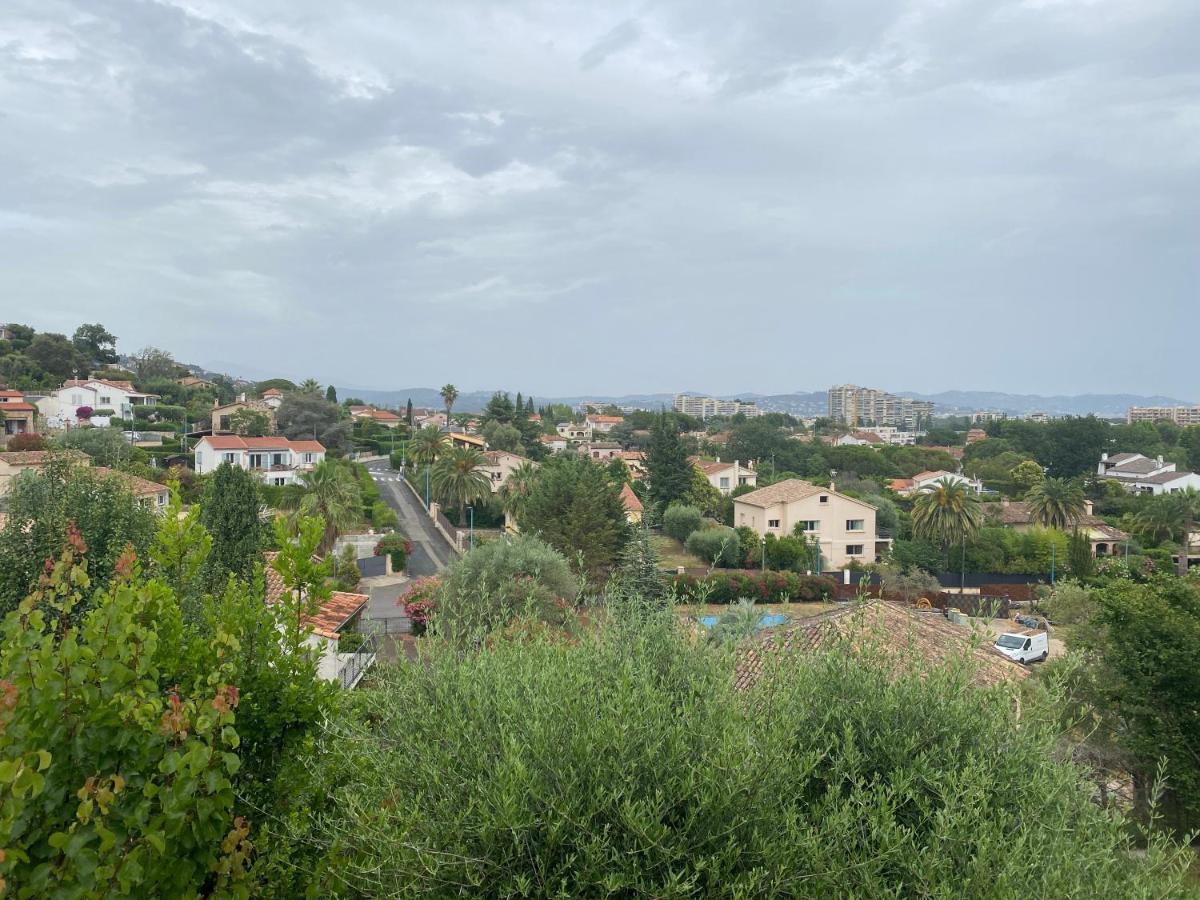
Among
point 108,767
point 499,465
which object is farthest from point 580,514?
point 108,767

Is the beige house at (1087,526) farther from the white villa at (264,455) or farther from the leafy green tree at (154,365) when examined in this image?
the leafy green tree at (154,365)

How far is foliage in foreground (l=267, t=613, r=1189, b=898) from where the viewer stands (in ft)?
10.0

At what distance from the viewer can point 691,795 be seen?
10.5ft

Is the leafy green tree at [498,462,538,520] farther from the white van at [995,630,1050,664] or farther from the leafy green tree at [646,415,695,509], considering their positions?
the white van at [995,630,1050,664]

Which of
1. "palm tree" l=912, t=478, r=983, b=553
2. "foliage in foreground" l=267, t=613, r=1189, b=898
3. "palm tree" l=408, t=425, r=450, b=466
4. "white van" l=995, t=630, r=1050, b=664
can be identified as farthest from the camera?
"palm tree" l=408, t=425, r=450, b=466

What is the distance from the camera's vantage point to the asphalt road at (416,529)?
3694 cm

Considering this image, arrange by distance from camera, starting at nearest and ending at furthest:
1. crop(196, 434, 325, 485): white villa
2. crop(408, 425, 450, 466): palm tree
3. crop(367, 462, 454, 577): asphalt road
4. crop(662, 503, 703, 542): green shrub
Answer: crop(367, 462, 454, 577): asphalt road, crop(662, 503, 703, 542): green shrub, crop(196, 434, 325, 485): white villa, crop(408, 425, 450, 466): palm tree

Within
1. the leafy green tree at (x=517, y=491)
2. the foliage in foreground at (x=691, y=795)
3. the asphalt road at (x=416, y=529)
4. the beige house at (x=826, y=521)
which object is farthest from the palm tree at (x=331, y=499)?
the foliage in foreground at (x=691, y=795)

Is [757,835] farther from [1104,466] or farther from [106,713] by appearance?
[1104,466]

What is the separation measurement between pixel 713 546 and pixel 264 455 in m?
32.6

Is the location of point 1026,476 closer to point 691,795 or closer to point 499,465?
point 499,465

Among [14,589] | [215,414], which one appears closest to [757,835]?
[14,589]

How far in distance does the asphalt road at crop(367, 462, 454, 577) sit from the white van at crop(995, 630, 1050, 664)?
22.6m

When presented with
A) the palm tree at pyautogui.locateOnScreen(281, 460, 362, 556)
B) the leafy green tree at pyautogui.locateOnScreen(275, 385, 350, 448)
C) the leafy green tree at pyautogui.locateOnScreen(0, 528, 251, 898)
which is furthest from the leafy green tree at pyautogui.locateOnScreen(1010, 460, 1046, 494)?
the leafy green tree at pyautogui.locateOnScreen(0, 528, 251, 898)
